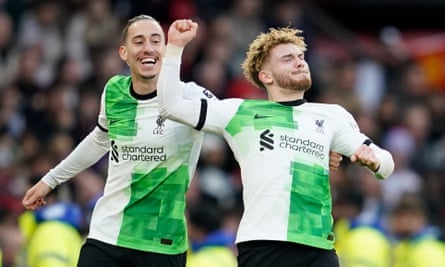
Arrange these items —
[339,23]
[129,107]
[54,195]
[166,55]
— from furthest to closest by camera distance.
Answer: [339,23]
[54,195]
[129,107]
[166,55]

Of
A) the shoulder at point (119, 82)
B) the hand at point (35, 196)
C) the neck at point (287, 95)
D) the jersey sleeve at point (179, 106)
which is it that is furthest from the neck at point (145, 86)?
the hand at point (35, 196)

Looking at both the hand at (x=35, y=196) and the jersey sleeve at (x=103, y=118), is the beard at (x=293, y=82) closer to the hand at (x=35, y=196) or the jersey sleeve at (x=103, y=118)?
the jersey sleeve at (x=103, y=118)

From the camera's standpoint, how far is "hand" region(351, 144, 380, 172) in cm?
825

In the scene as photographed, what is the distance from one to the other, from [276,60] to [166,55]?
0.74 meters

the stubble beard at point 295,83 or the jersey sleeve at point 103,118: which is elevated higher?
the stubble beard at point 295,83

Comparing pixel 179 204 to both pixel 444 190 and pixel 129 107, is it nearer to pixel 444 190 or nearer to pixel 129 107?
pixel 129 107

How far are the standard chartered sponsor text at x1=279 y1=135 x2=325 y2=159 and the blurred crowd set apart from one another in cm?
438

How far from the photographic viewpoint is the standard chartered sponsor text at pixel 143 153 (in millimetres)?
9008

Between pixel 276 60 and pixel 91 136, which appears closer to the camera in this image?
pixel 276 60

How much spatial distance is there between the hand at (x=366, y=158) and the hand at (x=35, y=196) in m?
2.43

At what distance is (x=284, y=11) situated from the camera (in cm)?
1784

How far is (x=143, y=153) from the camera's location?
9.04m

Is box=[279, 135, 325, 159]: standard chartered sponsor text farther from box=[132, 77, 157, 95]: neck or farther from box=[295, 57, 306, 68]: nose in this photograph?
box=[132, 77, 157, 95]: neck

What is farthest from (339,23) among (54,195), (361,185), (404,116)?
(54,195)
